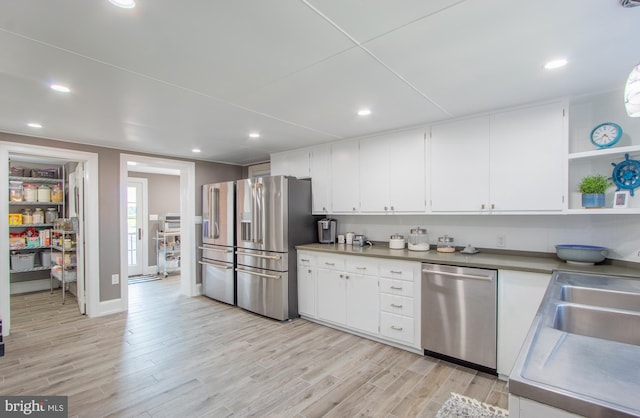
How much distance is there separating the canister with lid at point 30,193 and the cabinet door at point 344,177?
209 inches

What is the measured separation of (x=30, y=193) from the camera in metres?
5.14

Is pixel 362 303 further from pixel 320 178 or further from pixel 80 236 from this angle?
pixel 80 236

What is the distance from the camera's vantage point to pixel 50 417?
6.72 feet

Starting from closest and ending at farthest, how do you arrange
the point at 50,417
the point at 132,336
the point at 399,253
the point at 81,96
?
the point at 50,417
the point at 81,96
the point at 399,253
the point at 132,336

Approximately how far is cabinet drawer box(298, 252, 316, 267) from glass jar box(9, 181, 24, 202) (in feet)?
16.5

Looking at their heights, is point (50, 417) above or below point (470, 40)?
below

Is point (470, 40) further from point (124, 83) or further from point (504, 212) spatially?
point (124, 83)

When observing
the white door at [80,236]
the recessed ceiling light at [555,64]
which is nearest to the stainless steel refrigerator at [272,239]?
the white door at [80,236]

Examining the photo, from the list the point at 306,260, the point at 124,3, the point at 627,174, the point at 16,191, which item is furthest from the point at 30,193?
the point at 627,174

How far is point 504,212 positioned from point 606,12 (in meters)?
1.64

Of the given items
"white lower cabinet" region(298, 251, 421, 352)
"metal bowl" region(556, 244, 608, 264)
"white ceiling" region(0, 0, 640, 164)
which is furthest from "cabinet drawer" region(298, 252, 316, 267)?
"metal bowl" region(556, 244, 608, 264)

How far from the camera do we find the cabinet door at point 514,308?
2.28 metres

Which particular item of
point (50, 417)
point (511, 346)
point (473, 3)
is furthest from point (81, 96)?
point (511, 346)

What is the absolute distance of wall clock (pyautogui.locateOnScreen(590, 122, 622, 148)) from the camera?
7.73ft
